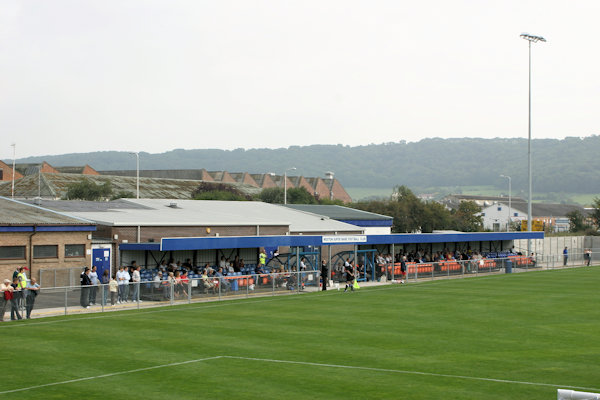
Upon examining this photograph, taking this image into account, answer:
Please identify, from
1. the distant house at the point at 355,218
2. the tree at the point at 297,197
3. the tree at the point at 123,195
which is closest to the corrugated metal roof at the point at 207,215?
the distant house at the point at 355,218

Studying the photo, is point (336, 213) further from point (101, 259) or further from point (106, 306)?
point (106, 306)

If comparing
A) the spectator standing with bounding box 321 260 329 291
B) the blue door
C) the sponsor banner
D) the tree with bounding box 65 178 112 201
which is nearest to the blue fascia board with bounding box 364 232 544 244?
the sponsor banner

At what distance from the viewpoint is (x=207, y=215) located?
44.0 metres

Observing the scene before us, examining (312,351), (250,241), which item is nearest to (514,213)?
(250,241)

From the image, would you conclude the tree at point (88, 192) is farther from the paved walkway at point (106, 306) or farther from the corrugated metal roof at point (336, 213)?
the paved walkway at point (106, 306)

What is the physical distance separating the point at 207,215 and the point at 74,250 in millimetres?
11953

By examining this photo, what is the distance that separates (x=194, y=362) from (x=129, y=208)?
26.6 metres

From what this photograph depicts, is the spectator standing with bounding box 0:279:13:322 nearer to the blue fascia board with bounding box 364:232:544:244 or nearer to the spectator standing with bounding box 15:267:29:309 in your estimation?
the spectator standing with bounding box 15:267:29:309

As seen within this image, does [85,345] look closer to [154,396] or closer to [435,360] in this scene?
[154,396]

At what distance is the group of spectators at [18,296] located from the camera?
83.9 ft

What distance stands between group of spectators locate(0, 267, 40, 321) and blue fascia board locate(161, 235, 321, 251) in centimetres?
772

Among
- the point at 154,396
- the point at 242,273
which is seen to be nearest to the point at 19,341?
the point at 154,396

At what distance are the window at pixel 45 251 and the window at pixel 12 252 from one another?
663mm

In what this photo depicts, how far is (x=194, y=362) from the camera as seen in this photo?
1698cm
